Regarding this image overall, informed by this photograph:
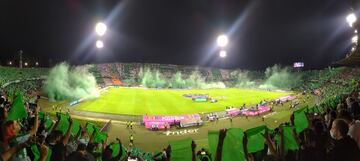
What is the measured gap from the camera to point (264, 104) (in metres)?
60.8

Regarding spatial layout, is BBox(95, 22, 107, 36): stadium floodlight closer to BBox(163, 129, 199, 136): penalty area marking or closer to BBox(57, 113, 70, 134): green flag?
BBox(163, 129, 199, 136): penalty area marking

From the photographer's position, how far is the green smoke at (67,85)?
66938 millimetres

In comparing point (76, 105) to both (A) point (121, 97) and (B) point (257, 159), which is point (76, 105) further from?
(B) point (257, 159)

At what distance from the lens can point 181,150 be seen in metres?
7.30

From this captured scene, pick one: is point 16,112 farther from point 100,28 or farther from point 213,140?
point 100,28

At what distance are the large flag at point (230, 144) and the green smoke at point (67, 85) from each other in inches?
2428

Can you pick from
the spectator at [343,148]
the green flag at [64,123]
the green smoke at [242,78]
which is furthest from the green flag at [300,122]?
the green smoke at [242,78]

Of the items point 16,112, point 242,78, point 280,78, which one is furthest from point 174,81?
point 16,112

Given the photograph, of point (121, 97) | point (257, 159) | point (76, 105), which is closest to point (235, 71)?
point (121, 97)

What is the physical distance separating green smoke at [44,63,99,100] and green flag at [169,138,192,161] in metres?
61.1

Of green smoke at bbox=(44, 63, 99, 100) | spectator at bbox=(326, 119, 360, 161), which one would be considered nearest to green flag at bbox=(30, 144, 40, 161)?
spectator at bbox=(326, 119, 360, 161)

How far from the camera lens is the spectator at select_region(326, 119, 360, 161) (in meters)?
6.51

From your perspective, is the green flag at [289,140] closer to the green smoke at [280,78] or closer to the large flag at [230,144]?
the large flag at [230,144]

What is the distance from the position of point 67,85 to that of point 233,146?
68225 millimetres
